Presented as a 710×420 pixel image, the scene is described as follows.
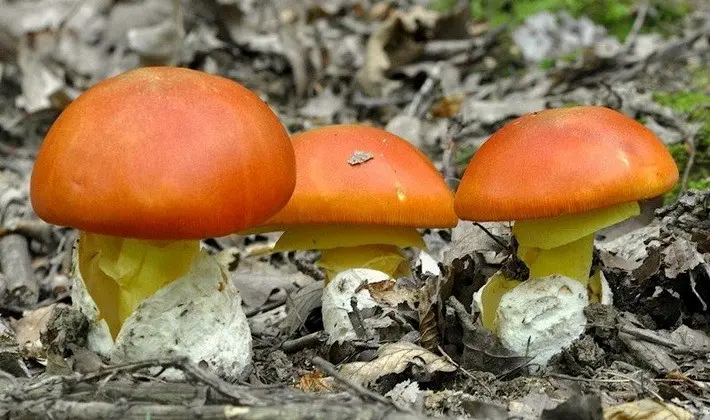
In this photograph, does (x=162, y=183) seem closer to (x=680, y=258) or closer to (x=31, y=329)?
(x=31, y=329)

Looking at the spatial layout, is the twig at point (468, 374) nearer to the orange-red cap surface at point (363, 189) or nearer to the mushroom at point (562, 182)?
the mushroom at point (562, 182)

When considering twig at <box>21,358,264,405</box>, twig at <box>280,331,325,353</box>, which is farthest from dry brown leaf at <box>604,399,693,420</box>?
twig at <box>280,331,325,353</box>

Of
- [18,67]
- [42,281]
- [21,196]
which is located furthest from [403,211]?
[18,67]

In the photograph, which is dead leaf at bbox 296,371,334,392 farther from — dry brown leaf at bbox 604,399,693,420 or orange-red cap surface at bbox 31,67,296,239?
dry brown leaf at bbox 604,399,693,420

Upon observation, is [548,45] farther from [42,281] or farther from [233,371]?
[233,371]

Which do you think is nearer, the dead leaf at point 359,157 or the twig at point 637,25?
the dead leaf at point 359,157

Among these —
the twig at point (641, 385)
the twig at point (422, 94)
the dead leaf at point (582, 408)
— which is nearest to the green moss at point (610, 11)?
the twig at point (422, 94)

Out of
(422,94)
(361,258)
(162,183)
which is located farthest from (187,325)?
(422,94)
